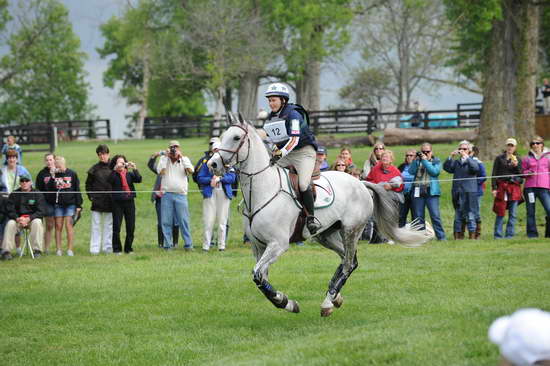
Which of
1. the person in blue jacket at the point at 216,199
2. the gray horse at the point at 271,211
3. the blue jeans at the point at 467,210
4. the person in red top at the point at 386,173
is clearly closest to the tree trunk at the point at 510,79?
the blue jeans at the point at 467,210

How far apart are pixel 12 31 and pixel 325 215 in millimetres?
52413

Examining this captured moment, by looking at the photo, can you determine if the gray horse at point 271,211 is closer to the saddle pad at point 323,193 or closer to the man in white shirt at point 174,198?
the saddle pad at point 323,193

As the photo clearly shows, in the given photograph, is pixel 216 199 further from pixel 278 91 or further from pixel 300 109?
pixel 278 91

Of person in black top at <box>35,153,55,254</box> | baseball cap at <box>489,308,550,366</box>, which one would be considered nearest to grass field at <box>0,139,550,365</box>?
person in black top at <box>35,153,55,254</box>

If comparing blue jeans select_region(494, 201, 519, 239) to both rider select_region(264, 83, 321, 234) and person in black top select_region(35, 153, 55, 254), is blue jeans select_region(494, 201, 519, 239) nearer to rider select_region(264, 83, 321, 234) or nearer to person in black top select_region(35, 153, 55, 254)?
rider select_region(264, 83, 321, 234)

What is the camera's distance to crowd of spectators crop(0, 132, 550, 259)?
17.4 m

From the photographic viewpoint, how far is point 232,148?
32.4 feet

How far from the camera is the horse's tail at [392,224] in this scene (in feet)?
38.9

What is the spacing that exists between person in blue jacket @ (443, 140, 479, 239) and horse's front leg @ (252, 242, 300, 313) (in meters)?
8.88

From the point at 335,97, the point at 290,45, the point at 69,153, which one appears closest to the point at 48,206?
the point at 69,153

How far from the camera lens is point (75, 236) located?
21719mm

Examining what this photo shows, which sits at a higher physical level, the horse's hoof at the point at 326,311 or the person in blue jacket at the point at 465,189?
the person in blue jacket at the point at 465,189

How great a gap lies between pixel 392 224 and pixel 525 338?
27.4 feet

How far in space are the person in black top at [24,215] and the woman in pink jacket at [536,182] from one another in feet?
35.1
